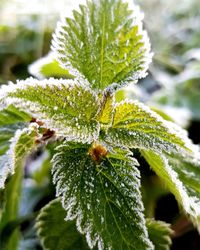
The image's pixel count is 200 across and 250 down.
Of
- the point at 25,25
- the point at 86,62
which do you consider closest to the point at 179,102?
the point at 25,25

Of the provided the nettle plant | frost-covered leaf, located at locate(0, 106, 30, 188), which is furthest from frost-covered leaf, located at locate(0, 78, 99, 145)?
frost-covered leaf, located at locate(0, 106, 30, 188)

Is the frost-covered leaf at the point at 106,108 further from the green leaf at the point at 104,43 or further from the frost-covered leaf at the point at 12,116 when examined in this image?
the frost-covered leaf at the point at 12,116

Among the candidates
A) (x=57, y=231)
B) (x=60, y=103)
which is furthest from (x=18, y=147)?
(x=57, y=231)

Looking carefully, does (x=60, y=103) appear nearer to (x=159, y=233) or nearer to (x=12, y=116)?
(x=12, y=116)

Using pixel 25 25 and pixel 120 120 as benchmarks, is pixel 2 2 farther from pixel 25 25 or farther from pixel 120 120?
pixel 120 120

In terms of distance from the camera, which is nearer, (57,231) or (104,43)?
(104,43)
